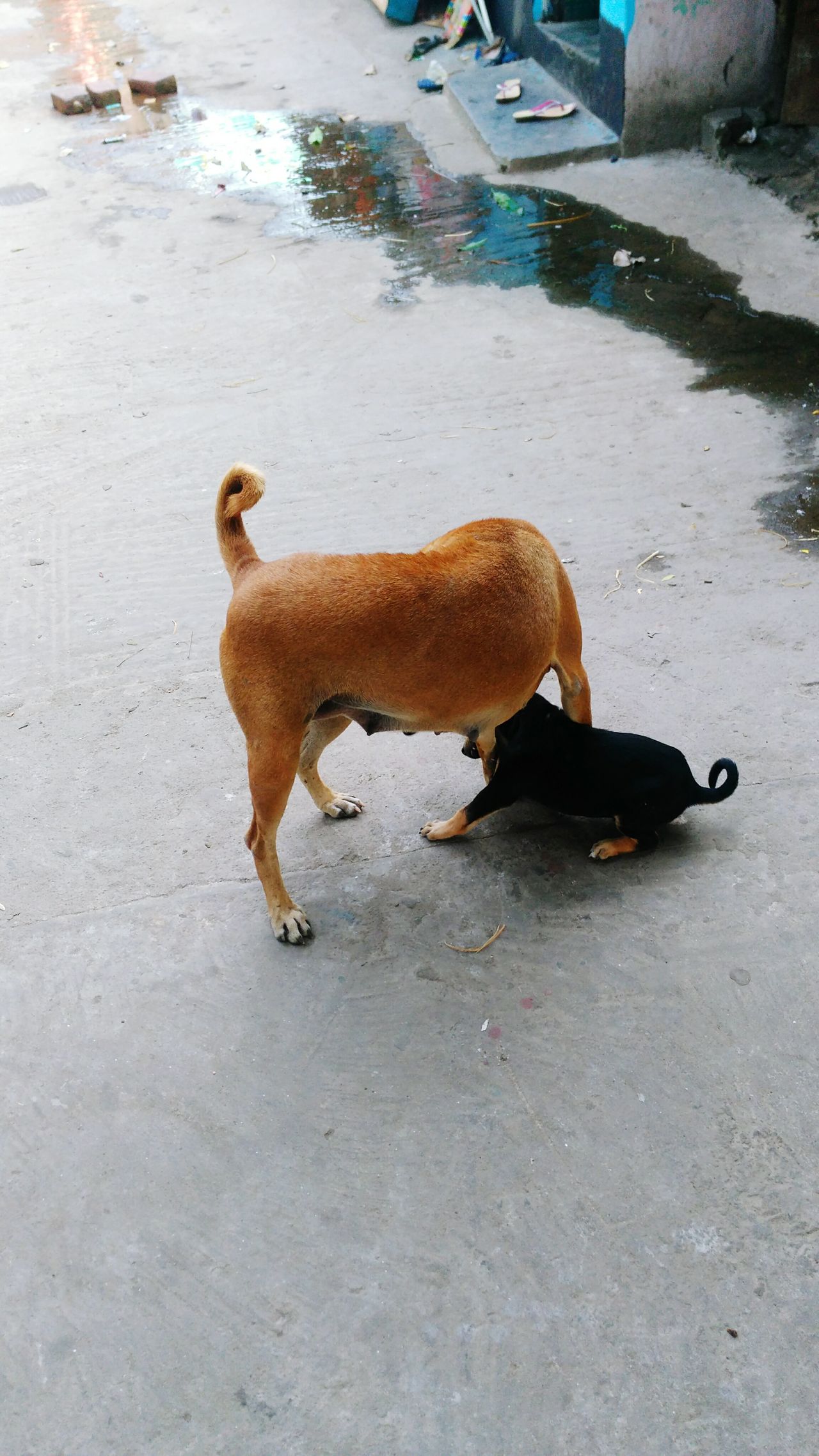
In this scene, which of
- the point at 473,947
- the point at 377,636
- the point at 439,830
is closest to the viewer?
the point at 377,636

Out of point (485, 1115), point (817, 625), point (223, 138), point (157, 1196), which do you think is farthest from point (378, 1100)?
point (223, 138)

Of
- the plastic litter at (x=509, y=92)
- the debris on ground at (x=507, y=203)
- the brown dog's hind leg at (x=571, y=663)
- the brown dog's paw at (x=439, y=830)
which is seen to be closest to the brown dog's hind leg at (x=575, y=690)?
the brown dog's hind leg at (x=571, y=663)

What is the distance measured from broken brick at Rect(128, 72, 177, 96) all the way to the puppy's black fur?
32.1 ft

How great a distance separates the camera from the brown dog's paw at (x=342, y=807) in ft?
11.6

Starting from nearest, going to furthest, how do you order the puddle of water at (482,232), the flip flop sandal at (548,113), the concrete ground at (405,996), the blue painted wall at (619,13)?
the concrete ground at (405,996)
the puddle of water at (482,232)
the blue painted wall at (619,13)
the flip flop sandal at (548,113)

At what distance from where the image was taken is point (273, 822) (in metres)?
2.95

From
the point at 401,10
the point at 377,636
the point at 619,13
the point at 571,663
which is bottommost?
the point at 571,663

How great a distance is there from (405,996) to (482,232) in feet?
19.9

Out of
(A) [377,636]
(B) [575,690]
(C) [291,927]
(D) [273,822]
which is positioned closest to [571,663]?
(B) [575,690]

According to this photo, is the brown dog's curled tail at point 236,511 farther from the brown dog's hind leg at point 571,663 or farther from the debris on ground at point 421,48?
the debris on ground at point 421,48

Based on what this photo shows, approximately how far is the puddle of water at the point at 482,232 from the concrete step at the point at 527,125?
0.38 metres

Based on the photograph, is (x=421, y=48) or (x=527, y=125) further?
(x=421, y=48)

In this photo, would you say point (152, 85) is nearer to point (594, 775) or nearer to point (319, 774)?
point (319, 774)

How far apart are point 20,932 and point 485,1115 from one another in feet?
5.01
